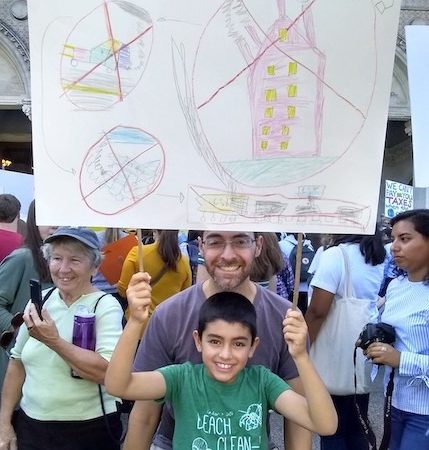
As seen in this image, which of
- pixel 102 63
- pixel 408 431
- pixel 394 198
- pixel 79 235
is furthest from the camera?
pixel 394 198

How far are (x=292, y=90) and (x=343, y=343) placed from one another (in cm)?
190

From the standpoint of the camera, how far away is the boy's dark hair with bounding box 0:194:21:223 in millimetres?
3639

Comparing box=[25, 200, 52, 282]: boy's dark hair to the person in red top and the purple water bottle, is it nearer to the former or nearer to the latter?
the person in red top

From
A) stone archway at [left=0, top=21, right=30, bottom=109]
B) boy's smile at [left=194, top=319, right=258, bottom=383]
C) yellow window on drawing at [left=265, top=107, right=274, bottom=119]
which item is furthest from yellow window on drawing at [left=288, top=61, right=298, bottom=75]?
stone archway at [left=0, top=21, right=30, bottom=109]

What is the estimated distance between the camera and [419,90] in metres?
2.23

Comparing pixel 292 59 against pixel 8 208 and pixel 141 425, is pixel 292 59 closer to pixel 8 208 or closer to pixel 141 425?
pixel 141 425

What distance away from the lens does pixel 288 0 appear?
169 cm

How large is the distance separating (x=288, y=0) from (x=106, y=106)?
645 millimetres

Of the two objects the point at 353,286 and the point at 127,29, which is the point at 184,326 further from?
the point at 353,286

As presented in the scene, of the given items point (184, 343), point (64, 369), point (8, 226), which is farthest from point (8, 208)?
point (184, 343)

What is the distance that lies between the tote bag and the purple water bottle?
1561 mm

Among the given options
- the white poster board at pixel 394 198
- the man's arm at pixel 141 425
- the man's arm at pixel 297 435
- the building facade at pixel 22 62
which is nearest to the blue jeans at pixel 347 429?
the man's arm at pixel 297 435

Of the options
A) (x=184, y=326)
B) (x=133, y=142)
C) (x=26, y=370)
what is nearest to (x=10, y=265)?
(x=26, y=370)

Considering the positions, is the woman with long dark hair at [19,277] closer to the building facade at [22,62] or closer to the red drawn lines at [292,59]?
the red drawn lines at [292,59]
